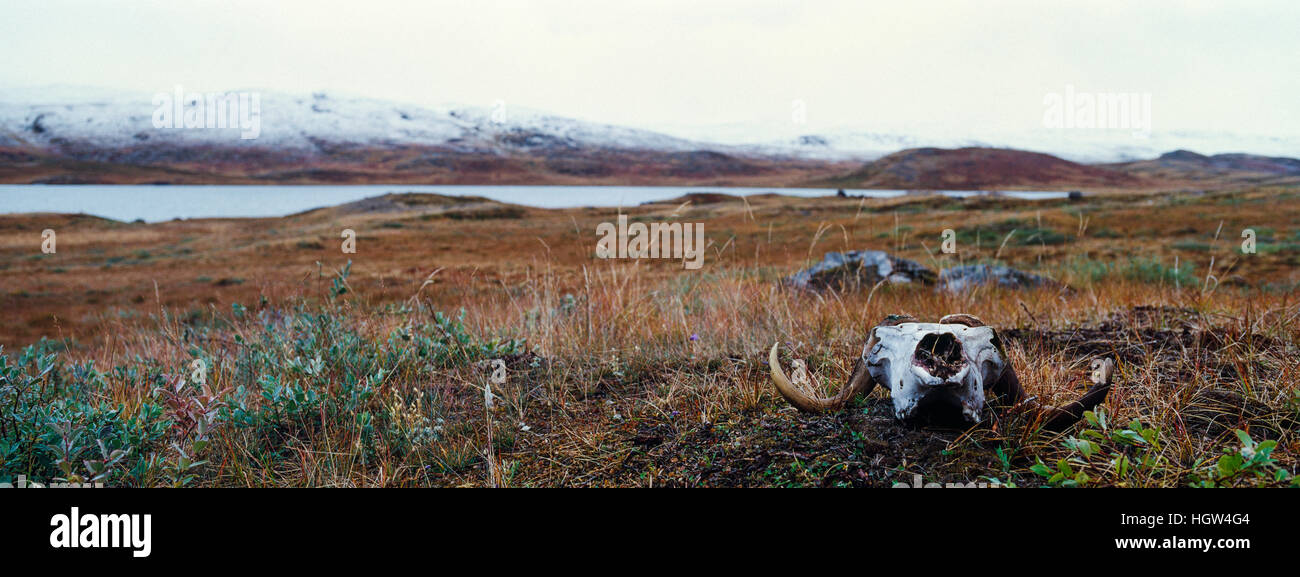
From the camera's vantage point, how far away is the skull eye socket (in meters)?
2.69

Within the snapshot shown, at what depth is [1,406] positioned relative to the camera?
130 inches

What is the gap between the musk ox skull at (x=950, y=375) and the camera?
106 inches

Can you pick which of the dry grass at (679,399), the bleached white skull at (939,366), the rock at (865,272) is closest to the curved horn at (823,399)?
the dry grass at (679,399)

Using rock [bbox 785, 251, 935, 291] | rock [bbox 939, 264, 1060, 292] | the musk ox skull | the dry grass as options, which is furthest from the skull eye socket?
rock [bbox 939, 264, 1060, 292]

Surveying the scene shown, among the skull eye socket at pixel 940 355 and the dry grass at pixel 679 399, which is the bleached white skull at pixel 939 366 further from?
the dry grass at pixel 679 399

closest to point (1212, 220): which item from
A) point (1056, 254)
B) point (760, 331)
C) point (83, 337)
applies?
point (1056, 254)

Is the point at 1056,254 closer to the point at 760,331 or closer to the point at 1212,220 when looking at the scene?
the point at 1212,220

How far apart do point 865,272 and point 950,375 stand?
7.79 metres

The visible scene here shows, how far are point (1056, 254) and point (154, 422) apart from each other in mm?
20674

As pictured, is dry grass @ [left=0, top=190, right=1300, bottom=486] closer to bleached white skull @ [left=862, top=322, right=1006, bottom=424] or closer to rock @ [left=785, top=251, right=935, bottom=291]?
bleached white skull @ [left=862, top=322, right=1006, bottom=424]

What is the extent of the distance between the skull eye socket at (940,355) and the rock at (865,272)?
618 centimetres

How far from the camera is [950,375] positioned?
2672 millimetres

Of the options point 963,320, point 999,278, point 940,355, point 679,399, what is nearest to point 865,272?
point 999,278

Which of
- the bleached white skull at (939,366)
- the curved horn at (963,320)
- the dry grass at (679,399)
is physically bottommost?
the dry grass at (679,399)
